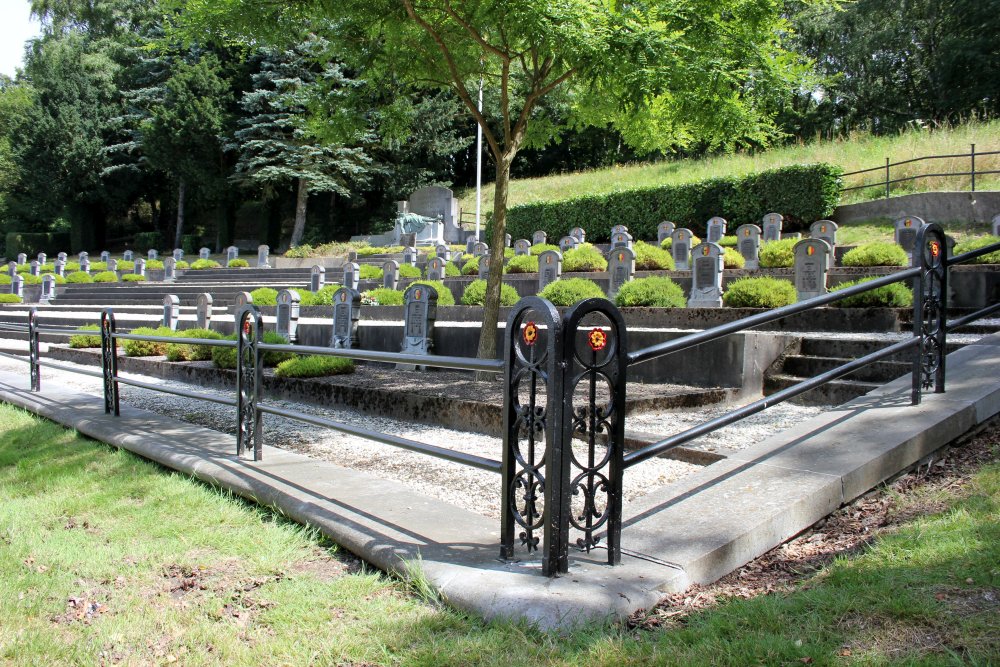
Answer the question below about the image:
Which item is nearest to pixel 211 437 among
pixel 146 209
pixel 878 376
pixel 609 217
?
pixel 878 376

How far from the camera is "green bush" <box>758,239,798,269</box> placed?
14.0m

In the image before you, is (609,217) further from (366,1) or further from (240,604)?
(240,604)

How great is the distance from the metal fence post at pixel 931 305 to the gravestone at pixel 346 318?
32.0ft

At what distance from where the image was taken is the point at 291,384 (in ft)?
31.7

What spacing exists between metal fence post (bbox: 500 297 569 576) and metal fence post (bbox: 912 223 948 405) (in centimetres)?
294

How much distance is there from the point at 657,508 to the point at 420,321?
8109mm

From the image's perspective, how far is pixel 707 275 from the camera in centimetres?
1188

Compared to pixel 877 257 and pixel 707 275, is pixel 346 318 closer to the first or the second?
pixel 707 275

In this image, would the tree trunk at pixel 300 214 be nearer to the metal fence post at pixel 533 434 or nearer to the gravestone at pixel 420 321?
the gravestone at pixel 420 321

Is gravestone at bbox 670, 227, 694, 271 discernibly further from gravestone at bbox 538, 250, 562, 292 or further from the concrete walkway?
the concrete walkway

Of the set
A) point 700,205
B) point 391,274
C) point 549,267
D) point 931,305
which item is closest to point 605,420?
point 931,305

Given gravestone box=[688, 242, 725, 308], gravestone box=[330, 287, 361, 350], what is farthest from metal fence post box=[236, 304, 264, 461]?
gravestone box=[688, 242, 725, 308]

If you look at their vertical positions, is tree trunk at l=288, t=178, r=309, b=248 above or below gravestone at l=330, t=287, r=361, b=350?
above

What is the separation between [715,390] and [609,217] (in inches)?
871
